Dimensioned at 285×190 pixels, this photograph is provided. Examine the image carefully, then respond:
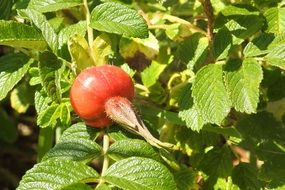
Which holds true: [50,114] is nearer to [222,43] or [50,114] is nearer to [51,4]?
[51,4]

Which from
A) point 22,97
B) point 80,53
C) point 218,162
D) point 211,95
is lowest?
point 22,97

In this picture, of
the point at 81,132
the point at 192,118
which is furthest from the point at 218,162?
the point at 81,132

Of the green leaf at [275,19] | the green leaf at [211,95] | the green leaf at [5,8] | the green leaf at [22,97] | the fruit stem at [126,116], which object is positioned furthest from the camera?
the green leaf at [22,97]

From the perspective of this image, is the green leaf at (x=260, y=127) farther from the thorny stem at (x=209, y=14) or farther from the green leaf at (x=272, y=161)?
the thorny stem at (x=209, y=14)

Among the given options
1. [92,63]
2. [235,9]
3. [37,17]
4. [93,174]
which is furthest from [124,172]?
[235,9]

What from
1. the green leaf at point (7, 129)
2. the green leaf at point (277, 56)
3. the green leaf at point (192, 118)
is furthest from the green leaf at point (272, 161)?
the green leaf at point (7, 129)

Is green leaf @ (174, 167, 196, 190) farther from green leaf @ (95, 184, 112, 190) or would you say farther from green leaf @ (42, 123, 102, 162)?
green leaf @ (95, 184, 112, 190)
